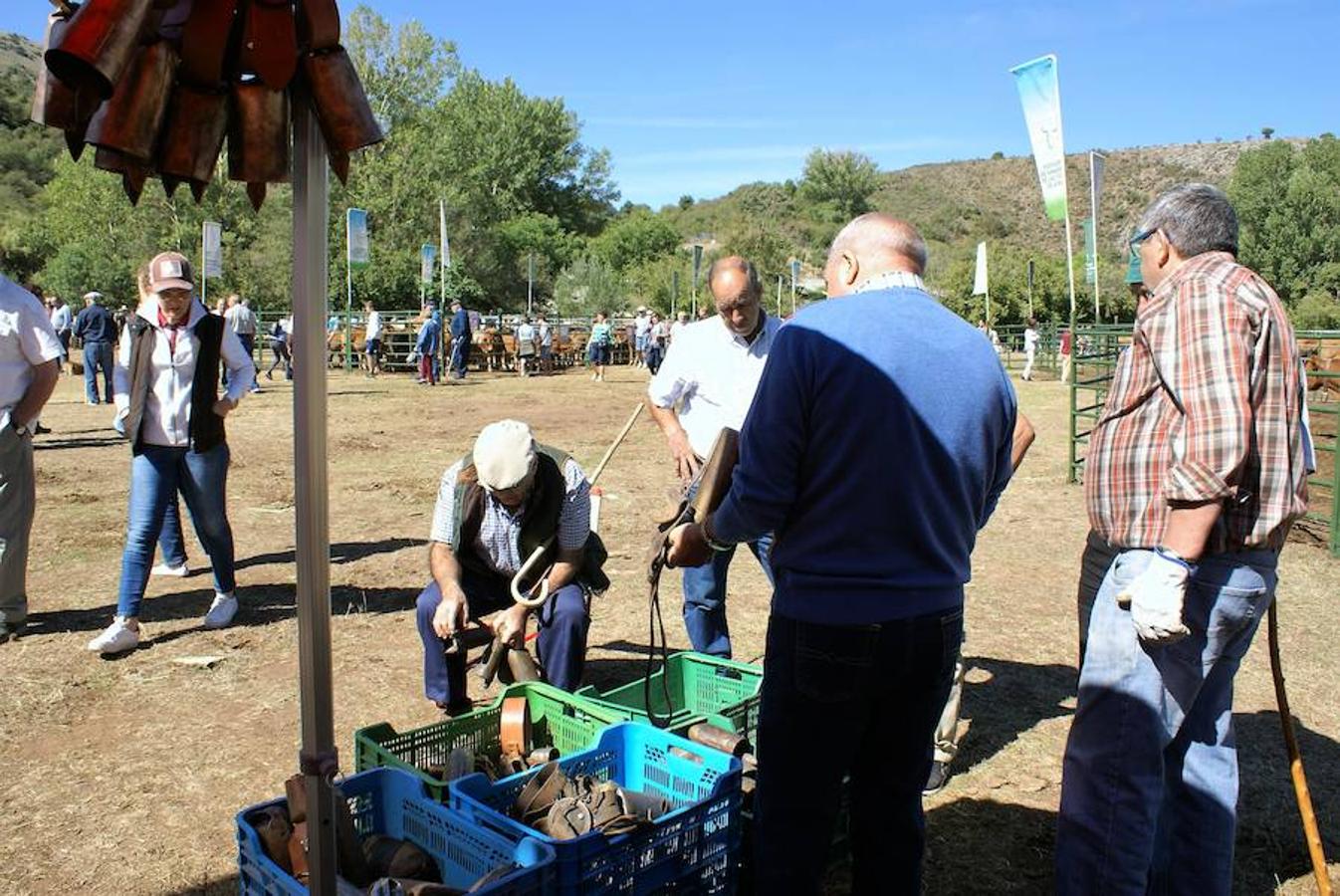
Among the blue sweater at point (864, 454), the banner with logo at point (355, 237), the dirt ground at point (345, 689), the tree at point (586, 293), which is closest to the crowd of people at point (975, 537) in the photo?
the blue sweater at point (864, 454)

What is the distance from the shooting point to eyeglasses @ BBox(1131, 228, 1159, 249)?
8.95ft

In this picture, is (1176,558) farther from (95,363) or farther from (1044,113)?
(95,363)

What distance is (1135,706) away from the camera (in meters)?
2.57

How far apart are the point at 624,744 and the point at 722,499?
99 cm

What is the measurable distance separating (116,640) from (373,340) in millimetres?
20053

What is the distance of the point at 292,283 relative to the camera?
6.31 ft

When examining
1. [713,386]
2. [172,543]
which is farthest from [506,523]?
[172,543]

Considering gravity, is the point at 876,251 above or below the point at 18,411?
above

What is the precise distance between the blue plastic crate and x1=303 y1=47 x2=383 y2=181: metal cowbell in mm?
1552

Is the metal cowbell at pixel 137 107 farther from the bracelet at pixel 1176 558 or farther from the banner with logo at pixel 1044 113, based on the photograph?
the banner with logo at pixel 1044 113

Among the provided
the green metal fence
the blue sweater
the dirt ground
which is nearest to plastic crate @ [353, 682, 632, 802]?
the dirt ground

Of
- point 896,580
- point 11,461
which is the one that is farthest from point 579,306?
point 896,580

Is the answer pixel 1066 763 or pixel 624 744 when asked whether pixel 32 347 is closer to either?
pixel 624 744

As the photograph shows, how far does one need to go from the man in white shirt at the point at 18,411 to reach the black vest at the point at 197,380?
37 centimetres
